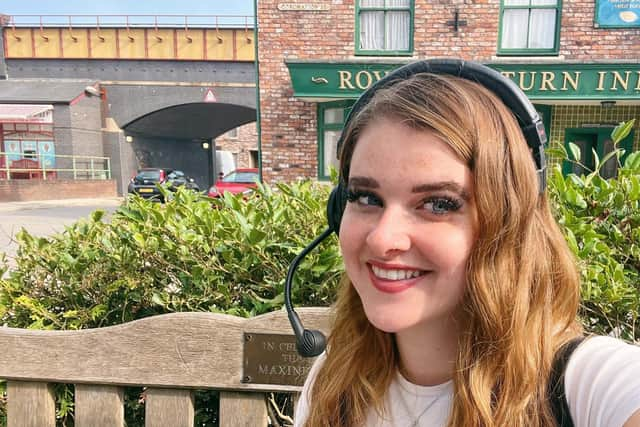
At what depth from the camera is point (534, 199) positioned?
101 centimetres

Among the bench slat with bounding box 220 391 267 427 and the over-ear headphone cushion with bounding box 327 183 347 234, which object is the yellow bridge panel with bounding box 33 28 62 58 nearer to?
the bench slat with bounding box 220 391 267 427

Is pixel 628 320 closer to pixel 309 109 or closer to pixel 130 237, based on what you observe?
pixel 130 237

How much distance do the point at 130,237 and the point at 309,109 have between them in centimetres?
925

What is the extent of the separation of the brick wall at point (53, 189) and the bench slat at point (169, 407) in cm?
2088

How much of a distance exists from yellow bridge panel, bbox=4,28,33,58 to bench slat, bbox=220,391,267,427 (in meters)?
27.2

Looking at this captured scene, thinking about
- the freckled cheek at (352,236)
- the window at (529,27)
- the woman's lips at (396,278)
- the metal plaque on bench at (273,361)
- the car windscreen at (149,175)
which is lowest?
the car windscreen at (149,175)

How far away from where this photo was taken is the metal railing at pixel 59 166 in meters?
22.6

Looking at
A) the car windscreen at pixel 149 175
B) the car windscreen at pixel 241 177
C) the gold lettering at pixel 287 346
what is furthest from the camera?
the car windscreen at pixel 149 175

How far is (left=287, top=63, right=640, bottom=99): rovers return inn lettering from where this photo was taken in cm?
991

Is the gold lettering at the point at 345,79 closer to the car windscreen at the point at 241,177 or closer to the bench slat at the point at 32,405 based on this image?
the car windscreen at the point at 241,177

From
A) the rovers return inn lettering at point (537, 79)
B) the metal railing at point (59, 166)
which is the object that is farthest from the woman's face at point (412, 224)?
the metal railing at point (59, 166)

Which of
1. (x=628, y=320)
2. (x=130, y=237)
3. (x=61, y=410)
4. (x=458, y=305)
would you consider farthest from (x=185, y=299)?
(x=628, y=320)

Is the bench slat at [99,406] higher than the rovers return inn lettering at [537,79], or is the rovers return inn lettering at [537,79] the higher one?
the rovers return inn lettering at [537,79]

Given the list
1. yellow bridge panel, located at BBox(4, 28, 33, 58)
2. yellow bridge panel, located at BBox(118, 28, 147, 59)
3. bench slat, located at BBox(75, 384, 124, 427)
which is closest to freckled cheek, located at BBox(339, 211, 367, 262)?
bench slat, located at BBox(75, 384, 124, 427)
